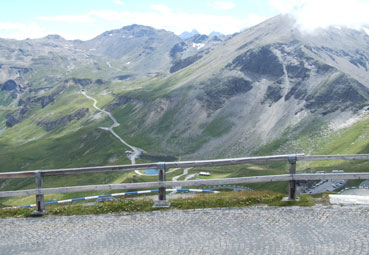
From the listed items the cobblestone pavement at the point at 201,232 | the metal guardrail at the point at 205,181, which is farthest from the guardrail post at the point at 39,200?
the cobblestone pavement at the point at 201,232

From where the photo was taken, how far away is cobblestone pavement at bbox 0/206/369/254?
13.0 meters

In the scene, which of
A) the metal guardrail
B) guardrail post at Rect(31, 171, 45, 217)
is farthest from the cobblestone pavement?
the metal guardrail

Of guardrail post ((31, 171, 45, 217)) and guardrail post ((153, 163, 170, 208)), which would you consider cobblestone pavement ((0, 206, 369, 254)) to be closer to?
guardrail post ((31, 171, 45, 217))

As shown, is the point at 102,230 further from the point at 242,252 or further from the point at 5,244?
the point at 242,252

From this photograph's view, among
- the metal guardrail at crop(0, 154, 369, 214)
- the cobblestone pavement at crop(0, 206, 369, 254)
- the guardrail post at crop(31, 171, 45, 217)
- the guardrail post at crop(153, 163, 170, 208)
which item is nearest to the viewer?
the cobblestone pavement at crop(0, 206, 369, 254)

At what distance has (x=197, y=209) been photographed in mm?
17250

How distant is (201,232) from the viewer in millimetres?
14523

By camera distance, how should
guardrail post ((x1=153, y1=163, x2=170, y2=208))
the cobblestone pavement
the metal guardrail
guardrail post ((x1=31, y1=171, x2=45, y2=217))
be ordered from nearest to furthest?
the cobblestone pavement → the metal guardrail → guardrail post ((x1=153, y1=163, x2=170, y2=208)) → guardrail post ((x1=31, y1=171, x2=45, y2=217))

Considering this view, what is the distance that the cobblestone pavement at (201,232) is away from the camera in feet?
42.6

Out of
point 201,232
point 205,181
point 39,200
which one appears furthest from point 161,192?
point 39,200

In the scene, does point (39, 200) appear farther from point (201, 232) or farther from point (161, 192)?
point (201, 232)

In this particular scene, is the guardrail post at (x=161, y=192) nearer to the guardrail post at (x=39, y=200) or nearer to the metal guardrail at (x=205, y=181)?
the metal guardrail at (x=205, y=181)

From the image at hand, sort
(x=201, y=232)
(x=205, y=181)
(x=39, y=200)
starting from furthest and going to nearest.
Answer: (x=39, y=200) < (x=205, y=181) < (x=201, y=232)

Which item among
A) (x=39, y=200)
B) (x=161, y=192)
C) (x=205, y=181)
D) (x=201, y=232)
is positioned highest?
(x=205, y=181)
